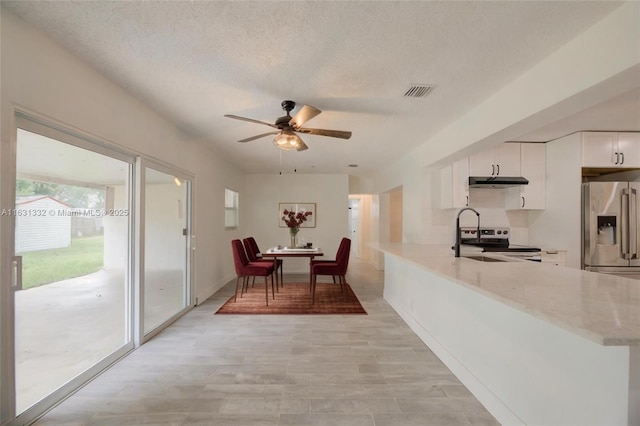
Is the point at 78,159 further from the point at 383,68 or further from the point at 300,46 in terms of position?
the point at 383,68

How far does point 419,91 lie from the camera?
223 centimetres

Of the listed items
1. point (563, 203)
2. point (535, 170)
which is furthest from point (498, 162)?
point (563, 203)

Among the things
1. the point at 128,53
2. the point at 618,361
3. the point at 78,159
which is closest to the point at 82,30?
the point at 128,53

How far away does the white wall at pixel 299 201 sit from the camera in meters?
6.36

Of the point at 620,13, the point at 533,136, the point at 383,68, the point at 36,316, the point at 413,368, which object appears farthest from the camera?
the point at 533,136

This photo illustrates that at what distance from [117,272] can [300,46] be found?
2585 millimetres

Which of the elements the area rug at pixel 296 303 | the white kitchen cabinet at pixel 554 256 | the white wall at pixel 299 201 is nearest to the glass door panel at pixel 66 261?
the area rug at pixel 296 303

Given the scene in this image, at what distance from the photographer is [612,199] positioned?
306cm

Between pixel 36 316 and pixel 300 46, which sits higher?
pixel 300 46

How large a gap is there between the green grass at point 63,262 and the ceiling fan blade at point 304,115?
1.99m

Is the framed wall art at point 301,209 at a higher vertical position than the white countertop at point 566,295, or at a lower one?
higher

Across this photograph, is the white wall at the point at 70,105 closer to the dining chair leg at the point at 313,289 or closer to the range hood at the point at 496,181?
the dining chair leg at the point at 313,289

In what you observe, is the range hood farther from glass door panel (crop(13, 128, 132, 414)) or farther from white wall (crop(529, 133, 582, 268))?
glass door panel (crop(13, 128, 132, 414))

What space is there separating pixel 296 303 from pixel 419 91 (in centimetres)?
317
